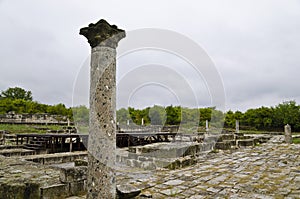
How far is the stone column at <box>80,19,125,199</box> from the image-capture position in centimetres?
298

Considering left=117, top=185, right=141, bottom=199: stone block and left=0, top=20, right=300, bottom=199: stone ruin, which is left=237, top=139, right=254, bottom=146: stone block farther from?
left=117, top=185, right=141, bottom=199: stone block

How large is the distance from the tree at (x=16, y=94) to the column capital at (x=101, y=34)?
58.2m

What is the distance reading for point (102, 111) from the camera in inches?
118

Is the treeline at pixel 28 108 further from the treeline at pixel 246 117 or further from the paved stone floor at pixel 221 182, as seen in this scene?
the paved stone floor at pixel 221 182

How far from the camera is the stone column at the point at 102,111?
2.98 meters

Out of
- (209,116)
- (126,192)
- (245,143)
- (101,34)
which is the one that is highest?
(101,34)

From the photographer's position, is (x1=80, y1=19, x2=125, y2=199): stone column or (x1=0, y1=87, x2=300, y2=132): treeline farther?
(x1=0, y1=87, x2=300, y2=132): treeline

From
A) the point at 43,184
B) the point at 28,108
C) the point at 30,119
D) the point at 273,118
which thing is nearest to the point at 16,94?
the point at 28,108

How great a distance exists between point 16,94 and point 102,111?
60427 mm

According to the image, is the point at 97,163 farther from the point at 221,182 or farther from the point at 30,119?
the point at 30,119

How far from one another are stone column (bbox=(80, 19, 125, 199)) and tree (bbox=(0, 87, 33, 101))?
58273mm

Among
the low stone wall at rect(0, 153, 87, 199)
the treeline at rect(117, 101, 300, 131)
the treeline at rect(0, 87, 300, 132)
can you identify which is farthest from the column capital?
the treeline at rect(117, 101, 300, 131)

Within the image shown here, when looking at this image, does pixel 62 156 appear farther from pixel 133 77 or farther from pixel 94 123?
pixel 94 123

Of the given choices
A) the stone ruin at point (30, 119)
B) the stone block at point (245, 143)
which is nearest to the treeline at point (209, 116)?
the stone ruin at point (30, 119)
